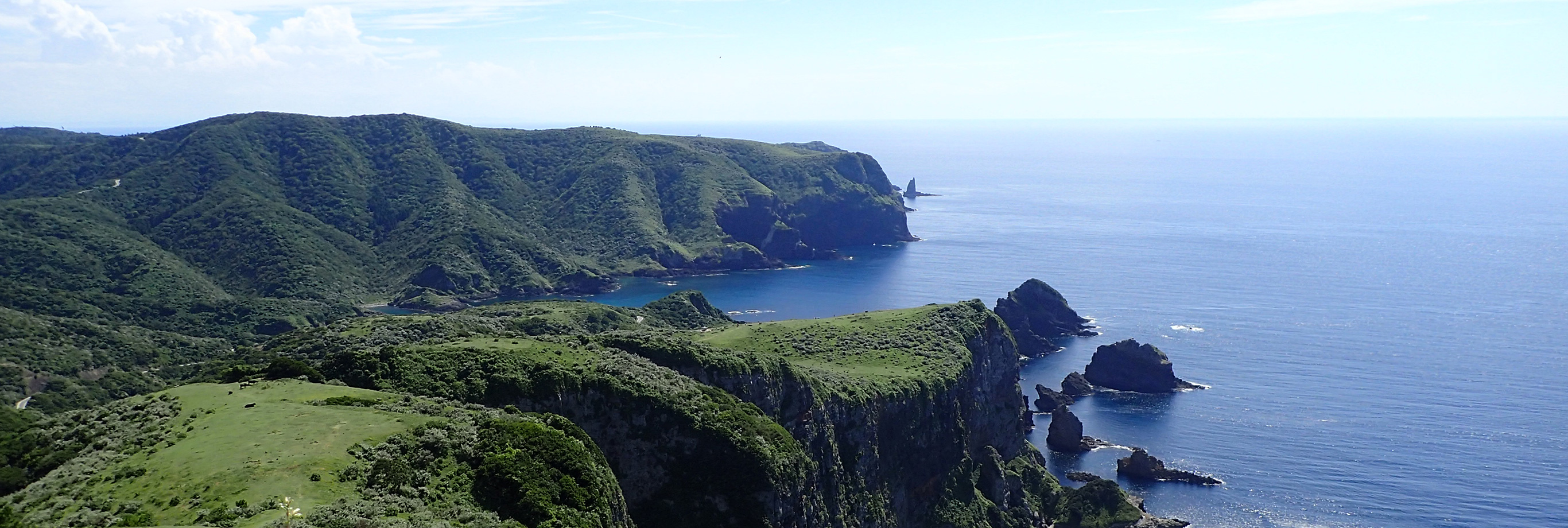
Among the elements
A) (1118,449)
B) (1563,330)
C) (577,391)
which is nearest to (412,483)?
(577,391)

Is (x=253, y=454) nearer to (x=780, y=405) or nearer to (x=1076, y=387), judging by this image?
(x=780, y=405)

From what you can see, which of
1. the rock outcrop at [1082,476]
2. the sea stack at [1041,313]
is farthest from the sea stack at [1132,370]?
the rock outcrop at [1082,476]

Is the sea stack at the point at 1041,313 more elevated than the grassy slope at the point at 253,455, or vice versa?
the grassy slope at the point at 253,455

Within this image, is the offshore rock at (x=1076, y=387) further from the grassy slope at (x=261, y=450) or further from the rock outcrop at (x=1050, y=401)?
the grassy slope at (x=261, y=450)

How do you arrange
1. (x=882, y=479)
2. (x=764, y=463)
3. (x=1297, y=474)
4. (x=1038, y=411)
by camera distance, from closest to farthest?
(x=764, y=463), (x=882, y=479), (x=1297, y=474), (x=1038, y=411)

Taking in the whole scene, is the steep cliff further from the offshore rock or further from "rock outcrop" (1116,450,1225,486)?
the offshore rock

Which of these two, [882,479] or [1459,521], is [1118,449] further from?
[882,479]
